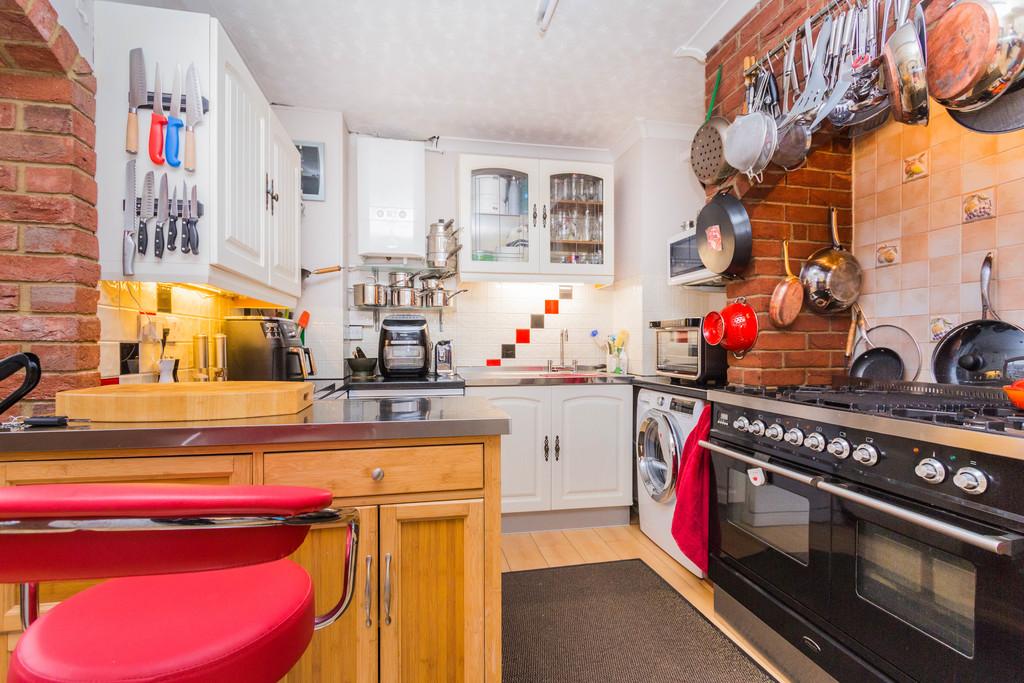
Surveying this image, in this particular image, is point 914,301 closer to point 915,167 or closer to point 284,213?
point 915,167

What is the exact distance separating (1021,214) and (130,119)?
278cm

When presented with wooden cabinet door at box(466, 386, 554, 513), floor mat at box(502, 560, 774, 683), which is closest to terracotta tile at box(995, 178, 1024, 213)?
floor mat at box(502, 560, 774, 683)

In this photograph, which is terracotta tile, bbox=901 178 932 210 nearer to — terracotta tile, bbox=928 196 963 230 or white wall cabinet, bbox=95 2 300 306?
terracotta tile, bbox=928 196 963 230

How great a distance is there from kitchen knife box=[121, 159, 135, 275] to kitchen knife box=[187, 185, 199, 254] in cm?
16

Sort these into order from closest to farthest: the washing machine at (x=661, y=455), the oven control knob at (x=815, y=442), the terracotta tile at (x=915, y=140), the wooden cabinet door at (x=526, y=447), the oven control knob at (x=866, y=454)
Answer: the oven control knob at (x=866, y=454) < the oven control knob at (x=815, y=442) < the terracotta tile at (x=915, y=140) < the washing machine at (x=661, y=455) < the wooden cabinet door at (x=526, y=447)

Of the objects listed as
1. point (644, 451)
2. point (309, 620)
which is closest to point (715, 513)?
point (644, 451)

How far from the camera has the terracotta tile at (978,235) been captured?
1.63 m

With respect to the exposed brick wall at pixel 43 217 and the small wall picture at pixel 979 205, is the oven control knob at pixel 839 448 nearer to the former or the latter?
the small wall picture at pixel 979 205

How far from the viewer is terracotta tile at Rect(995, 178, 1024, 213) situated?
1.54m

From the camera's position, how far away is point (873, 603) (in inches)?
50.6

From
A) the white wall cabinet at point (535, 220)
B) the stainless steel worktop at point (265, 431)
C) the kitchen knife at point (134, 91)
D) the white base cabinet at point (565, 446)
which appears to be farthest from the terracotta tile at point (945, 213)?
the kitchen knife at point (134, 91)

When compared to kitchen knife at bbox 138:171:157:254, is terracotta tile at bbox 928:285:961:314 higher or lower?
lower

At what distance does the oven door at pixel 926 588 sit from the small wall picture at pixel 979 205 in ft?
3.65

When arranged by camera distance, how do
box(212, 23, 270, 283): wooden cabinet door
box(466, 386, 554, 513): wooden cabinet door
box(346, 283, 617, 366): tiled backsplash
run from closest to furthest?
box(212, 23, 270, 283): wooden cabinet door < box(466, 386, 554, 513): wooden cabinet door < box(346, 283, 617, 366): tiled backsplash
